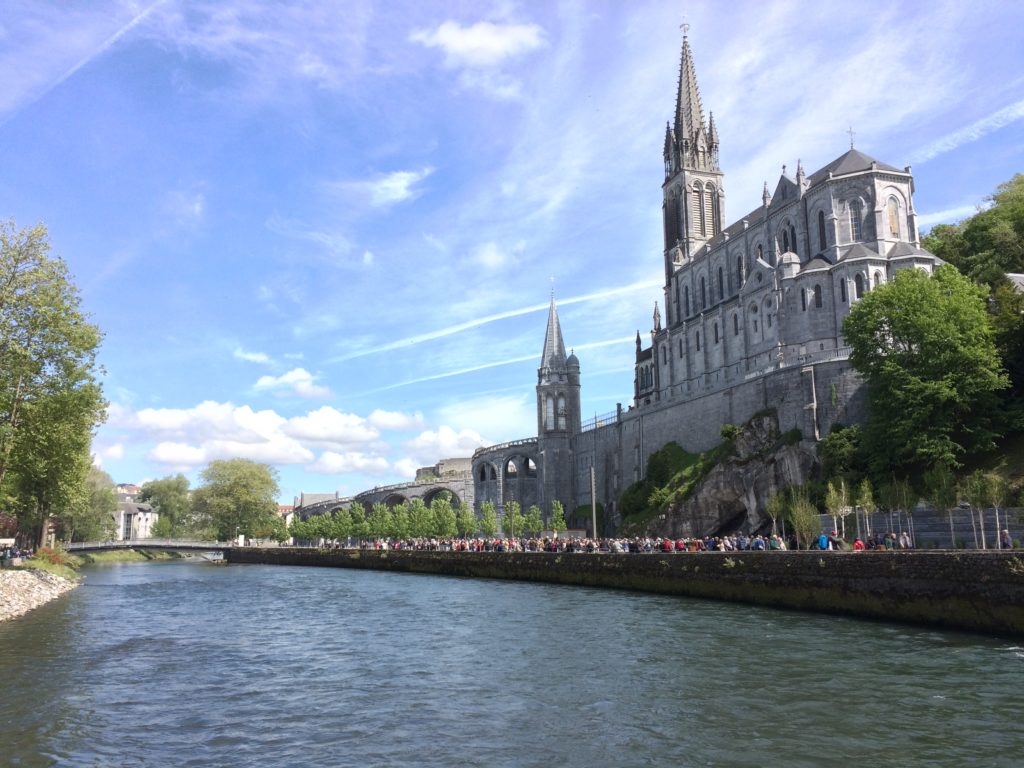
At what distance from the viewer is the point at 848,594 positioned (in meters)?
24.5

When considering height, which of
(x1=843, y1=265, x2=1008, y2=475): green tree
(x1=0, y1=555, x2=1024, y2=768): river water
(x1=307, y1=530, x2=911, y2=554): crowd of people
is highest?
(x1=843, y1=265, x2=1008, y2=475): green tree

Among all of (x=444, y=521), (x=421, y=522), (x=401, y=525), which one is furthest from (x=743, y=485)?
(x=401, y=525)

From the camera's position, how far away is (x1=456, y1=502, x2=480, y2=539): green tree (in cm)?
8438

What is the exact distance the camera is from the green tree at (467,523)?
277 feet

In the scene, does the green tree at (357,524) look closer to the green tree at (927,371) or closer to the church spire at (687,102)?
the church spire at (687,102)

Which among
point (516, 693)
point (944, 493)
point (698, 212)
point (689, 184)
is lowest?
point (516, 693)

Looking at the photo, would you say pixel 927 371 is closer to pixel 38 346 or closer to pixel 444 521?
pixel 38 346

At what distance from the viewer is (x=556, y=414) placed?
8594 cm

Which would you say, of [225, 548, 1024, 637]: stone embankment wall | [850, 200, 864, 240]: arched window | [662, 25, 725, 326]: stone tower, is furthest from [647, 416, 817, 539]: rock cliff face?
[662, 25, 725, 326]: stone tower

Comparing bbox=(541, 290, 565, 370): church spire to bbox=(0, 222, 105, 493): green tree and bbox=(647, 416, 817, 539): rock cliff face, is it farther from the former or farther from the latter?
bbox=(0, 222, 105, 493): green tree

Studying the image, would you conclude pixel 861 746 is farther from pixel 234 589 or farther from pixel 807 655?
pixel 234 589

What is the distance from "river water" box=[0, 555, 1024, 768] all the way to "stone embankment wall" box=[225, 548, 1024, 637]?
76cm

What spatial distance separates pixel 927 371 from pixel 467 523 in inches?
2110

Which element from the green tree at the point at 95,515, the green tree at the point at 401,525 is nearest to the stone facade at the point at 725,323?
the green tree at the point at 401,525
